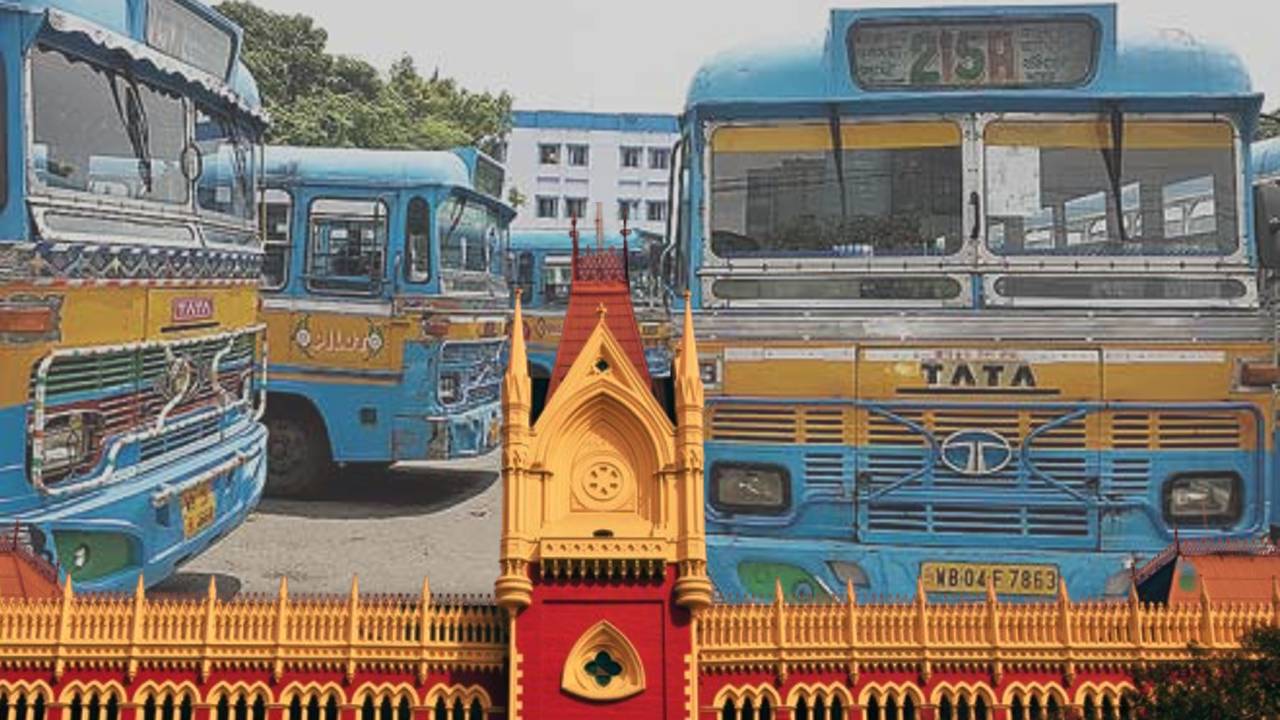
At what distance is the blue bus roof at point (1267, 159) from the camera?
12.6m

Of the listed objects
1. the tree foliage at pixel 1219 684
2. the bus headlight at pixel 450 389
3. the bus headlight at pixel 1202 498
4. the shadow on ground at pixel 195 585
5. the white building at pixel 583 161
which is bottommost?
the shadow on ground at pixel 195 585

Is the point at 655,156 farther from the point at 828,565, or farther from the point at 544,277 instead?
the point at 828,565

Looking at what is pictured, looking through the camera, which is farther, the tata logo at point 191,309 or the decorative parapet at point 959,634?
the tata logo at point 191,309

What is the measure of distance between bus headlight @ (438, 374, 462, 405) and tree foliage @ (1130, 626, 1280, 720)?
30.8ft

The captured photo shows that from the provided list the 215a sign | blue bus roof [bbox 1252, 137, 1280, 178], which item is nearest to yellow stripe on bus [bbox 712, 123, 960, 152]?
the 215a sign

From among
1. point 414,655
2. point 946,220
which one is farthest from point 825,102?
point 414,655

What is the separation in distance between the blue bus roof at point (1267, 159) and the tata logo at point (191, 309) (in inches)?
476

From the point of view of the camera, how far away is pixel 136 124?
952cm

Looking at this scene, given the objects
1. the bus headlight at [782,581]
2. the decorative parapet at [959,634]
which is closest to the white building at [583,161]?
the bus headlight at [782,581]

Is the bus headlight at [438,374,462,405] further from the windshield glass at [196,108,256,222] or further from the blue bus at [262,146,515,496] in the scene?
the windshield glass at [196,108,256,222]

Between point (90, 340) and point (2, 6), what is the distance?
2697 millimetres

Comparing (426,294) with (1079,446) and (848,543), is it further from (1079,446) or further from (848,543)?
(1079,446)

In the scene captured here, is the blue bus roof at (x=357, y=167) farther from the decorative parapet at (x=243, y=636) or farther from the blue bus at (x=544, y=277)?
the decorative parapet at (x=243, y=636)

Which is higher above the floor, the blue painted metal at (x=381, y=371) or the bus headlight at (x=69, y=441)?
the blue painted metal at (x=381, y=371)
